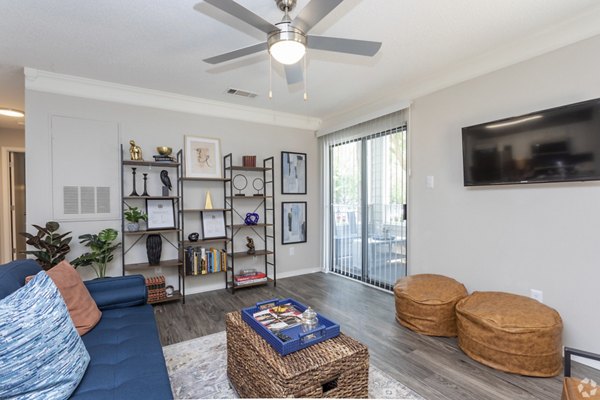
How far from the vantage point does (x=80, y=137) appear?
3221 millimetres

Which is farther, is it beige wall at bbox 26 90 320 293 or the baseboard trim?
the baseboard trim

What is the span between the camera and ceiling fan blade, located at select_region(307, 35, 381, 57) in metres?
1.87

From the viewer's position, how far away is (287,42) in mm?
1771

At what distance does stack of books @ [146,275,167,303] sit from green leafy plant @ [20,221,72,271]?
34.9 inches

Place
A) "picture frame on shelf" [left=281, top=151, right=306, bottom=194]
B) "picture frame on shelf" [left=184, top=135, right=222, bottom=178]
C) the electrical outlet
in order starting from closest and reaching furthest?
the electrical outlet < "picture frame on shelf" [left=184, top=135, right=222, bottom=178] < "picture frame on shelf" [left=281, top=151, right=306, bottom=194]

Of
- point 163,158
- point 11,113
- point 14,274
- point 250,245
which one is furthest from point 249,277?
point 11,113

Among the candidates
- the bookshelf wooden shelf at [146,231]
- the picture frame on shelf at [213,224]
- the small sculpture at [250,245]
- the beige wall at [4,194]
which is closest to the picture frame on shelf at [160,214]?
the bookshelf wooden shelf at [146,231]

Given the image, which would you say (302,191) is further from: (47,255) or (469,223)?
(47,255)

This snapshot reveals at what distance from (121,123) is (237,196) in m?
1.62

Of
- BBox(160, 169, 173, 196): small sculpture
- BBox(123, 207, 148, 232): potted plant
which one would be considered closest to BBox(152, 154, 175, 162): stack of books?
BBox(160, 169, 173, 196): small sculpture

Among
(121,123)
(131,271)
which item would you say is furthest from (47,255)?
(121,123)

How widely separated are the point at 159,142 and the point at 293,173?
6.55 ft

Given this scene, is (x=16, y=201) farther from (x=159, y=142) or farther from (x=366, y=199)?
(x=366, y=199)

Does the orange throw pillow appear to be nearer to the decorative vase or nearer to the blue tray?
the blue tray
